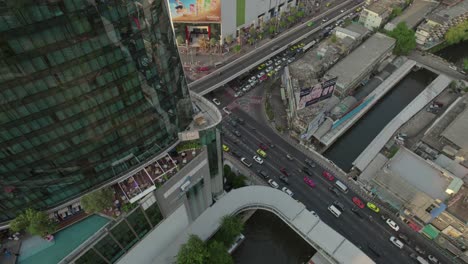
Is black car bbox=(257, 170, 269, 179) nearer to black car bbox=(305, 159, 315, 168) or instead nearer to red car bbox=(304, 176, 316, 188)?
red car bbox=(304, 176, 316, 188)

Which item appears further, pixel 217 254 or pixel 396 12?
pixel 396 12

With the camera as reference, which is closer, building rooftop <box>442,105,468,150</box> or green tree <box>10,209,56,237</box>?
green tree <box>10,209,56,237</box>

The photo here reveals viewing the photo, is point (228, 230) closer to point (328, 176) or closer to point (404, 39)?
point (328, 176)

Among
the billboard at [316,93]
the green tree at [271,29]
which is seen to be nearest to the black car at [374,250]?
the billboard at [316,93]

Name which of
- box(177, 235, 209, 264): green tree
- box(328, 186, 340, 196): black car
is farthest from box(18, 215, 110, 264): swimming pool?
box(328, 186, 340, 196): black car

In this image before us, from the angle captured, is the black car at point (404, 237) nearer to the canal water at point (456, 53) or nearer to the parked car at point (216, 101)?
the parked car at point (216, 101)

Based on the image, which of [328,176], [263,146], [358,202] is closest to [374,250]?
[358,202]

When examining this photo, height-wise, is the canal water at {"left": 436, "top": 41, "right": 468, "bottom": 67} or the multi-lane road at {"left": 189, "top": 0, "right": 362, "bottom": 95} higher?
the multi-lane road at {"left": 189, "top": 0, "right": 362, "bottom": 95}

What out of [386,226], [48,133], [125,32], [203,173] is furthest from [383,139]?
[48,133]
